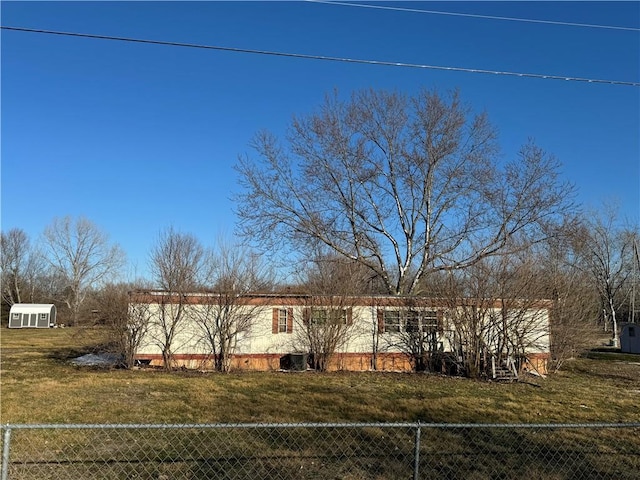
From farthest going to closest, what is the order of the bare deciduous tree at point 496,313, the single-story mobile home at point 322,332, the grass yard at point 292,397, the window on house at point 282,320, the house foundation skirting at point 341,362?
the window on house at point 282,320
the house foundation skirting at point 341,362
the single-story mobile home at point 322,332
the bare deciduous tree at point 496,313
the grass yard at point 292,397

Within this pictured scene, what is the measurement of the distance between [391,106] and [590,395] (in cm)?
1777

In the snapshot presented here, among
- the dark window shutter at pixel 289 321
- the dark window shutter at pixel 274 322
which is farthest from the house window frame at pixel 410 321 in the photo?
the dark window shutter at pixel 274 322

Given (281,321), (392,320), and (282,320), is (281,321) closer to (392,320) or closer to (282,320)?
(282,320)

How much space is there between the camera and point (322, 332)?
55.7ft

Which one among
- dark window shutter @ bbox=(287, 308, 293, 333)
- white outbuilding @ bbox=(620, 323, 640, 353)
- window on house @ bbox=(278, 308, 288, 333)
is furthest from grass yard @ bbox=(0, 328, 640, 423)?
white outbuilding @ bbox=(620, 323, 640, 353)

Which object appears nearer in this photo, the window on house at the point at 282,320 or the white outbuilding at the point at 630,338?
the window on house at the point at 282,320

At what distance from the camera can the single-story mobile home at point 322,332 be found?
15.8 m

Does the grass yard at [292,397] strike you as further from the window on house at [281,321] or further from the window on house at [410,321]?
the window on house at [281,321]

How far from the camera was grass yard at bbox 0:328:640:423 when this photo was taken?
363 inches

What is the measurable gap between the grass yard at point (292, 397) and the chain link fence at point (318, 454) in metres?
1.41

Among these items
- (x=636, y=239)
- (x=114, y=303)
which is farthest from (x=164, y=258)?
(x=636, y=239)

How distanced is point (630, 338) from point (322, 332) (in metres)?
23.0

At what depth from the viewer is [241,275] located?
17344 millimetres

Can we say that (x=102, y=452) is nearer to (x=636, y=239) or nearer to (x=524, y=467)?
(x=524, y=467)
